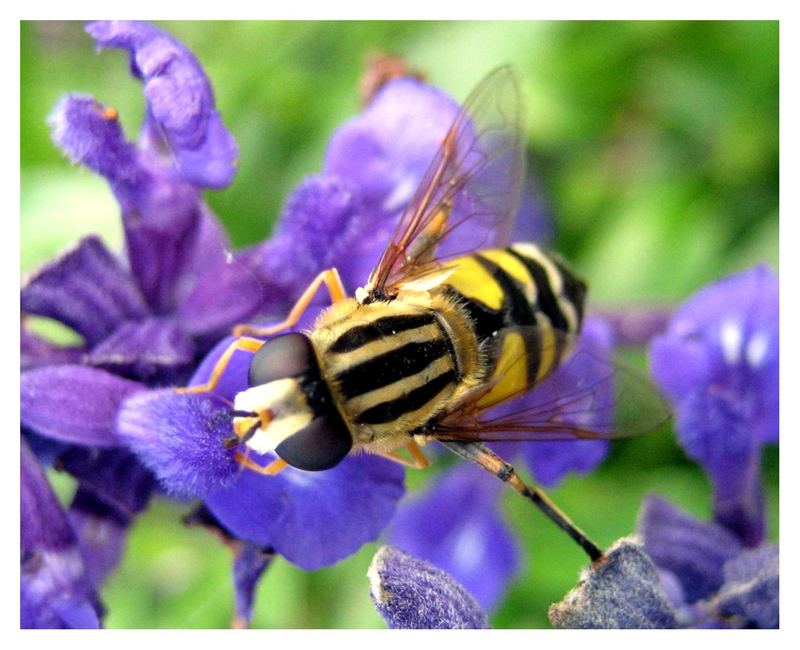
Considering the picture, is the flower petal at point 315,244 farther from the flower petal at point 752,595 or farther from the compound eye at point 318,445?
the flower petal at point 752,595

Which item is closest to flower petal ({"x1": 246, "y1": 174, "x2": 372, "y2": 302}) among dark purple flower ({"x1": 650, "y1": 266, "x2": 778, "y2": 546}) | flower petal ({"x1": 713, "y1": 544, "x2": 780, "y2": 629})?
dark purple flower ({"x1": 650, "y1": 266, "x2": 778, "y2": 546})

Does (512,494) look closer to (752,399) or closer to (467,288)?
(752,399)

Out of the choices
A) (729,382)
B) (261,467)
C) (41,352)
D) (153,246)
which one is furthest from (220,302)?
(729,382)

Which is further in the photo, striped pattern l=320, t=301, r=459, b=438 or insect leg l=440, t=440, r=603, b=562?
insect leg l=440, t=440, r=603, b=562

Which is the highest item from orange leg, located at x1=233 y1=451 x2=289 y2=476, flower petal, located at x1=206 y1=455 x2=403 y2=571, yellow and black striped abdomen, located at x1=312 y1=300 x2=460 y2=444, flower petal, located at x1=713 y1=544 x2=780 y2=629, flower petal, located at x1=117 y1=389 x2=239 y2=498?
yellow and black striped abdomen, located at x1=312 y1=300 x2=460 y2=444

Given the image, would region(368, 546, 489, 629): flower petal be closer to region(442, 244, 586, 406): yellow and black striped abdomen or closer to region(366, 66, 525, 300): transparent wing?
region(442, 244, 586, 406): yellow and black striped abdomen

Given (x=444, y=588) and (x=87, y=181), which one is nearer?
(x=444, y=588)

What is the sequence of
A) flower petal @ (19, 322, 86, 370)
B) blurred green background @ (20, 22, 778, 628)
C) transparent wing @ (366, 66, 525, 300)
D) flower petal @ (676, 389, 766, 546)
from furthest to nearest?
blurred green background @ (20, 22, 778, 628) < flower petal @ (676, 389, 766, 546) < transparent wing @ (366, 66, 525, 300) < flower petal @ (19, 322, 86, 370)
